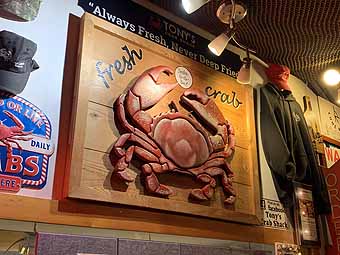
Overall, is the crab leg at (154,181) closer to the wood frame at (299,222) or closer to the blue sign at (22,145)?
the blue sign at (22,145)

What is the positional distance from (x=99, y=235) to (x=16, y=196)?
0.43 meters

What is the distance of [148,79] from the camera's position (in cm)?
236

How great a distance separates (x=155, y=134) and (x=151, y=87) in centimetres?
27

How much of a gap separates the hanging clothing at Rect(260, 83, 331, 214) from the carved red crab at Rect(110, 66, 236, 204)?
0.48 metres

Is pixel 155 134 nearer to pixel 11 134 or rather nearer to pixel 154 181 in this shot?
pixel 154 181

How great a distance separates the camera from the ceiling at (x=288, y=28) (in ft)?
8.87

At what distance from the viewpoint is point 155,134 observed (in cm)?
228

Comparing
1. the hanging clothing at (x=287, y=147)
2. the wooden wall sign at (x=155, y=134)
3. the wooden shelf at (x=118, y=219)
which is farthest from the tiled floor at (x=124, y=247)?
the hanging clothing at (x=287, y=147)

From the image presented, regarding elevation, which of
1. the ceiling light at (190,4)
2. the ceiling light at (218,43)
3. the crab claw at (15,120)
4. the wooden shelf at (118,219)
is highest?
the ceiling light at (190,4)

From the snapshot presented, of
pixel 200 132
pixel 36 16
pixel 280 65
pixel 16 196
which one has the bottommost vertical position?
pixel 16 196

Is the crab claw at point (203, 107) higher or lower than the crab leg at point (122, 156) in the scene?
higher

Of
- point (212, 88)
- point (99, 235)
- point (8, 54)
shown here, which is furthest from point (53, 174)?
point (212, 88)

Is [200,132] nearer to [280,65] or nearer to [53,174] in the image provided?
[53,174]

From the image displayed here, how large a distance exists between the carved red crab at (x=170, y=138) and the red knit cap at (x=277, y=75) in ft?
2.59
